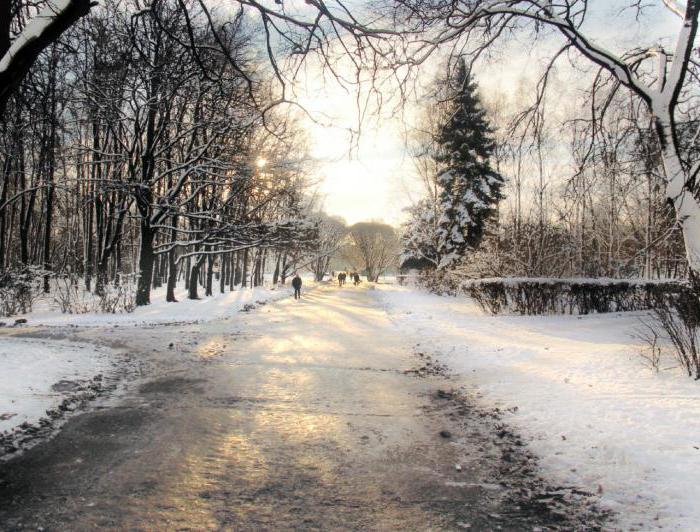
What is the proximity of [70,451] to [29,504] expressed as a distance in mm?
1133

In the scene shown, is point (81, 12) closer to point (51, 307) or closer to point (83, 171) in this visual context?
point (51, 307)

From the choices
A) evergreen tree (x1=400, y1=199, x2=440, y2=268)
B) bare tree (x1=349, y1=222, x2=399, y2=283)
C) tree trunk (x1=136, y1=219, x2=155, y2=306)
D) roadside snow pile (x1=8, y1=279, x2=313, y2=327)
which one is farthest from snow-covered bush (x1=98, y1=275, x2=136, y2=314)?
bare tree (x1=349, y1=222, x2=399, y2=283)

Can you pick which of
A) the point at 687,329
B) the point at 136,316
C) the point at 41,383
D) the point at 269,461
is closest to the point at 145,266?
the point at 136,316

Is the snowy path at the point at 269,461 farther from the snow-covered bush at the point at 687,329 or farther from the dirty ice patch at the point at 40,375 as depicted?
the snow-covered bush at the point at 687,329

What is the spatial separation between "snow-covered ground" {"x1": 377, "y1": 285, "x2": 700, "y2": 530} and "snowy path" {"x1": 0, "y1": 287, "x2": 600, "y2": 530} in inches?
23.3

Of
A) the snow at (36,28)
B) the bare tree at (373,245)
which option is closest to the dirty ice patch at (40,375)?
the snow at (36,28)

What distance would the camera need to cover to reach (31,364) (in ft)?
25.5

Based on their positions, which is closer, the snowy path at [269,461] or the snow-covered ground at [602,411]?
the snowy path at [269,461]

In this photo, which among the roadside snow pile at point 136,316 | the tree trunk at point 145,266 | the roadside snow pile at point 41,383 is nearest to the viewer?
the roadside snow pile at point 41,383

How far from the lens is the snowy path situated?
340 cm

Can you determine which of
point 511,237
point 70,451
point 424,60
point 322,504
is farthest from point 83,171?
point 322,504

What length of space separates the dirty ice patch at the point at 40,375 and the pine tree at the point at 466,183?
26399 mm

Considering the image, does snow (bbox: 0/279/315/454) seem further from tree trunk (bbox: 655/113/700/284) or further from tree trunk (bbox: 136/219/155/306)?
tree trunk (bbox: 655/113/700/284)

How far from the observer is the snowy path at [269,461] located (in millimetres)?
3400
